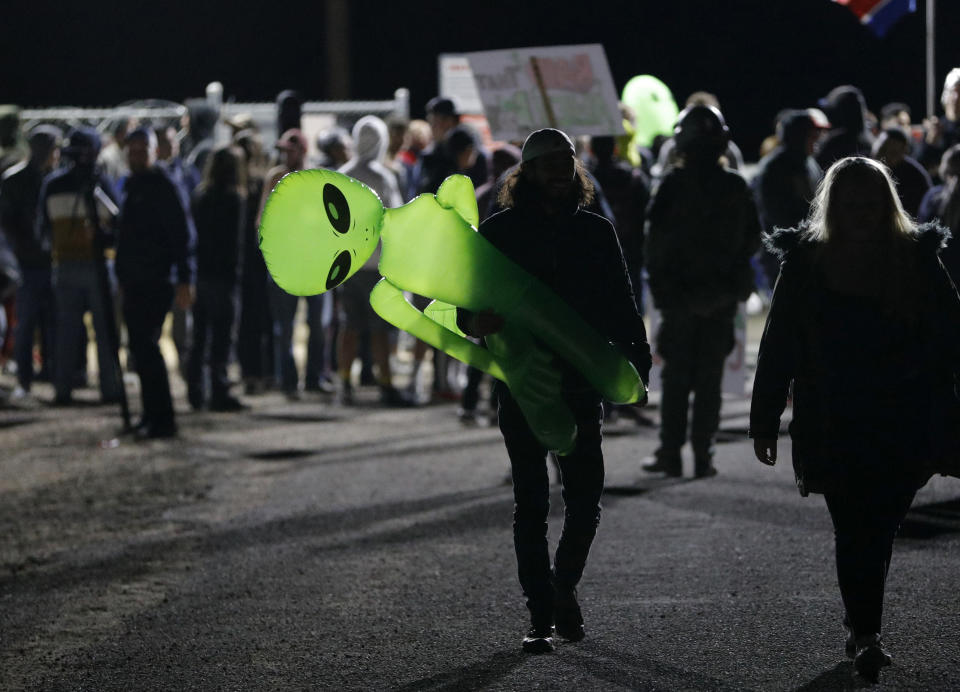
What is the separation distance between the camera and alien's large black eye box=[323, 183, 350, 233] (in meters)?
4.90

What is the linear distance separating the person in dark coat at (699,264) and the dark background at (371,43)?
20.8 metres

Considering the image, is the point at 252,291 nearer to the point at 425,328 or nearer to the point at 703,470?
the point at 703,470

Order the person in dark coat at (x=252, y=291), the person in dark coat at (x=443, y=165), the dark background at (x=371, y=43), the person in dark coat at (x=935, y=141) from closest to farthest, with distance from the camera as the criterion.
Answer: the person in dark coat at (x=935, y=141), the person in dark coat at (x=443, y=165), the person in dark coat at (x=252, y=291), the dark background at (x=371, y=43)

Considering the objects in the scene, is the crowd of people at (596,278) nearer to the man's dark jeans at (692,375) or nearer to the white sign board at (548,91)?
the man's dark jeans at (692,375)

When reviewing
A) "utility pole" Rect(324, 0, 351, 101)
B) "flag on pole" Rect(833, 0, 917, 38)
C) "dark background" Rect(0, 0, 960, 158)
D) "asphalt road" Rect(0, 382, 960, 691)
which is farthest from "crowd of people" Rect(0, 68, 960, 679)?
"dark background" Rect(0, 0, 960, 158)

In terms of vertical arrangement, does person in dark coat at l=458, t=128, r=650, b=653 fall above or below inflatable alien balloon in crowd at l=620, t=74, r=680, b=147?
below

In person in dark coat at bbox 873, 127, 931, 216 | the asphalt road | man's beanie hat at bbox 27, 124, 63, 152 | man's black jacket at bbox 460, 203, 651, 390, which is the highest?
man's beanie hat at bbox 27, 124, 63, 152

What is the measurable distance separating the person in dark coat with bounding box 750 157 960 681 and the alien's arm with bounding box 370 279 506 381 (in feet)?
3.12

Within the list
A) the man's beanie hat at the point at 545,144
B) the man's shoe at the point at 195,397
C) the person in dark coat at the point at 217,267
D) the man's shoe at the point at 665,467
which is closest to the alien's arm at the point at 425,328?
the man's beanie hat at the point at 545,144

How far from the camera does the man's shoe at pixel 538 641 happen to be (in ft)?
17.6

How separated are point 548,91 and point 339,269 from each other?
16.4 feet

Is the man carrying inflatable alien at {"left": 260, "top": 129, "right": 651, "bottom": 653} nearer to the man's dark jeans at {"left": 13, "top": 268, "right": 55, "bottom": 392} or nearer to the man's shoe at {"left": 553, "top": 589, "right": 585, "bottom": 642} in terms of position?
the man's shoe at {"left": 553, "top": 589, "right": 585, "bottom": 642}

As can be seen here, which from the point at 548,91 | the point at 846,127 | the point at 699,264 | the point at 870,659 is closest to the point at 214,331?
the point at 548,91

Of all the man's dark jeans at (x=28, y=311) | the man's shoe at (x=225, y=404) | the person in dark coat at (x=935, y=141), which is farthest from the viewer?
the man's dark jeans at (x=28, y=311)
